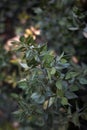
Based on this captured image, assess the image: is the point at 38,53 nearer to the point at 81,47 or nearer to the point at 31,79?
the point at 31,79

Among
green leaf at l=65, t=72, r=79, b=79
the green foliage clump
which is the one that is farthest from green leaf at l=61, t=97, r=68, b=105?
green leaf at l=65, t=72, r=79, b=79

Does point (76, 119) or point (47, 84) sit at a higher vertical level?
point (47, 84)

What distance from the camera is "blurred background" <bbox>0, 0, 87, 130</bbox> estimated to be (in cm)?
204

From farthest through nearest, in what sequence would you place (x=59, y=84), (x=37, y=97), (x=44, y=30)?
(x=44, y=30), (x=37, y=97), (x=59, y=84)

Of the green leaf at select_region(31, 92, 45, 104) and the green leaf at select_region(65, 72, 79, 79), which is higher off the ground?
the green leaf at select_region(65, 72, 79, 79)

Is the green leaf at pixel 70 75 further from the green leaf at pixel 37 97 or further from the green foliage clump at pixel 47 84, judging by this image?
the green leaf at pixel 37 97

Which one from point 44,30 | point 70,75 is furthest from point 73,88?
point 44,30

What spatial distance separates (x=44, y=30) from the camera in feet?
7.96

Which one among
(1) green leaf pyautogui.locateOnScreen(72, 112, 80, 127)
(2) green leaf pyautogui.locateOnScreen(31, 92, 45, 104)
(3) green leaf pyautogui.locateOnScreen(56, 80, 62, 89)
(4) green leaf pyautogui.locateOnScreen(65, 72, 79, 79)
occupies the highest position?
(3) green leaf pyautogui.locateOnScreen(56, 80, 62, 89)

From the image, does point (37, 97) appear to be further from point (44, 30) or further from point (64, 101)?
point (44, 30)

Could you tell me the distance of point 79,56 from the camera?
89.9 inches

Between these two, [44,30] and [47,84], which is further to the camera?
[44,30]

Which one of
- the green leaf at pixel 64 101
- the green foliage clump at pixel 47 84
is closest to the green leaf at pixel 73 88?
the green foliage clump at pixel 47 84

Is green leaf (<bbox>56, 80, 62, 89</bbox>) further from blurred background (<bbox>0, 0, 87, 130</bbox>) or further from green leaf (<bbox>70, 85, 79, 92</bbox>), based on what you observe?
blurred background (<bbox>0, 0, 87, 130</bbox>)
